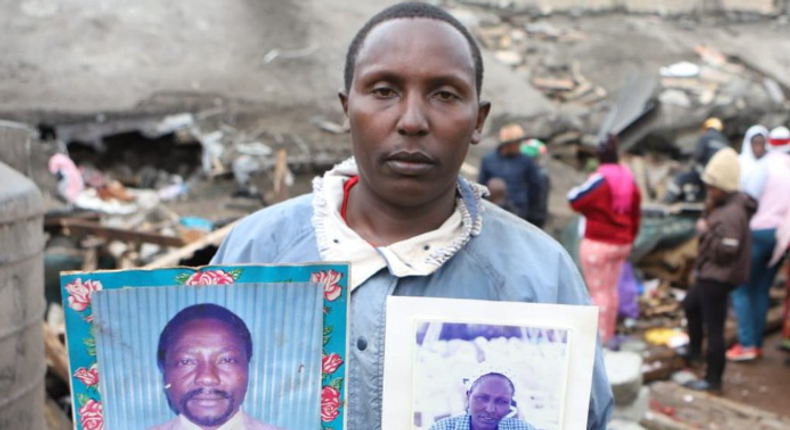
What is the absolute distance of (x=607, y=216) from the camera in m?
5.45

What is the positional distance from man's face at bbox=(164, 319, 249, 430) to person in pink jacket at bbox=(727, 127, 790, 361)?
217 inches

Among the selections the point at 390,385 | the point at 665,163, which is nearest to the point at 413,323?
the point at 390,385

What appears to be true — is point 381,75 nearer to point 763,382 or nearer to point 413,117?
point 413,117

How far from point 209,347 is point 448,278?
474mm

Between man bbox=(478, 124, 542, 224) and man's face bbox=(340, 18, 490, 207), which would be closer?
man's face bbox=(340, 18, 490, 207)

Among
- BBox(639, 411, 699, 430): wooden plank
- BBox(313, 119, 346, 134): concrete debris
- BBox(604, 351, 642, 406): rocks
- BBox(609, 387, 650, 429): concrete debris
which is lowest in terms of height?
BBox(639, 411, 699, 430): wooden plank

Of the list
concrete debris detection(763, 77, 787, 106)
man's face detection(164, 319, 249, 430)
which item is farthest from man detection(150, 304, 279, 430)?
concrete debris detection(763, 77, 787, 106)

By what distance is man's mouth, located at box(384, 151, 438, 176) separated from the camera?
4.71 ft

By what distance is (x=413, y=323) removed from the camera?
1.34m

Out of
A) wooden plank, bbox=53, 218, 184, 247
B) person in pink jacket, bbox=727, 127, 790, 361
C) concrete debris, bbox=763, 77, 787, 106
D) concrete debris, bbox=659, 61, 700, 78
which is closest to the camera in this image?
wooden plank, bbox=53, 218, 184, 247

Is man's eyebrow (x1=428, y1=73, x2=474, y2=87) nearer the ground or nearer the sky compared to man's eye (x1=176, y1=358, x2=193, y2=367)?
nearer the sky

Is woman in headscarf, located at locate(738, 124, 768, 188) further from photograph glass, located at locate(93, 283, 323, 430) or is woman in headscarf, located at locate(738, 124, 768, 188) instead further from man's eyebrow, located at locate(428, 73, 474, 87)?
photograph glass, located at locate(93, 283, 323, 430)

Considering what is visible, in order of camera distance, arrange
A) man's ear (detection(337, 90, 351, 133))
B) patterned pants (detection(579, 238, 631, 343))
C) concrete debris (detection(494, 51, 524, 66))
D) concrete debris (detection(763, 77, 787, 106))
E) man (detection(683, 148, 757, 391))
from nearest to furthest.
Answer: man's ear (detection(337, 90, 351, 133)) < man (detection(683, 148, 757, 391)) < patterned pants (detection(579, 238, 631, 343)) < concrete debris (detection(763, 77, 787, 106)) < concrete debris (detection(494, 51, 524, 66))

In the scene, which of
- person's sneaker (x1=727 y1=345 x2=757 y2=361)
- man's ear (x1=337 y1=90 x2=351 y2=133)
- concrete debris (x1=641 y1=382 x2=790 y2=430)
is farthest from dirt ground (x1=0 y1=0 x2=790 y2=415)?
man's ear (x1=337 y1=90 x2=351 y2=133)
